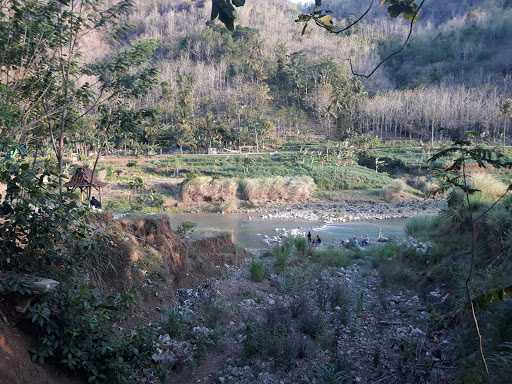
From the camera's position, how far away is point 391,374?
5.66 meters

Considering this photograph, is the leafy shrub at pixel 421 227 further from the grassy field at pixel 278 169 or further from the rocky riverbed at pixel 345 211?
the grassy field at pixel 278 169

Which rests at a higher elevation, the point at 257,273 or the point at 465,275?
the point at 465,275

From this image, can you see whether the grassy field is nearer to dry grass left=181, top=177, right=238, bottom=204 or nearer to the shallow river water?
dry grass left=181, top=177, right=238, bottom=204

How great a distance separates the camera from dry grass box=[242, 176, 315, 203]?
37906mm

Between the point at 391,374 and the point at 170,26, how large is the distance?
141068 mm

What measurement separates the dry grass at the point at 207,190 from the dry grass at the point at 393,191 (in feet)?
40.6

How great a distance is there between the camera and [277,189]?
38.8 meters

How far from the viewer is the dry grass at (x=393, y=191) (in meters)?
38.2

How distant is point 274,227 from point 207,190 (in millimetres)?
10154

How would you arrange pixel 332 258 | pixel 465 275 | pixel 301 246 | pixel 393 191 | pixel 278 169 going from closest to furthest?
1. pixel 465 275
2. pixel 332 258
3. pixel 301 246
4. pixel 393 191
5. pixel 278 169

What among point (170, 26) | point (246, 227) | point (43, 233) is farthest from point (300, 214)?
point (170, 26)

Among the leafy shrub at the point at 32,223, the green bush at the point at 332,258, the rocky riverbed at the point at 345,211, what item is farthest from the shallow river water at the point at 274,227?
the leafy shrub at the point at 32,223

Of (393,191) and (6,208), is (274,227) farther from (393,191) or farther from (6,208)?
(6,208)

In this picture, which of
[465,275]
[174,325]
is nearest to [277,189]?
[465,275]
